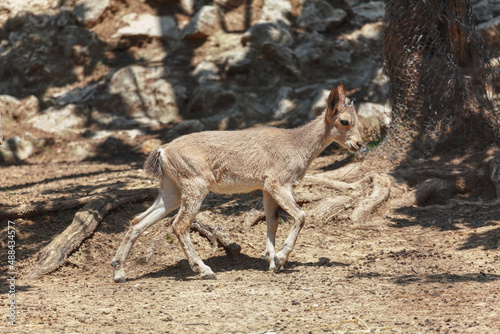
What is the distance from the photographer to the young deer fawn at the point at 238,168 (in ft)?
21.9

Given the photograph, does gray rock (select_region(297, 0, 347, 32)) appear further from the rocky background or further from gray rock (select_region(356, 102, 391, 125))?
gray rock (select_region(356, 102, 391, 125))

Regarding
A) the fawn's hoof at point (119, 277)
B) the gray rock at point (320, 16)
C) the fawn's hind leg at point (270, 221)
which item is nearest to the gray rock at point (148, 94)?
the gray rock at point (320, 16)

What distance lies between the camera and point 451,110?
982 centimetres

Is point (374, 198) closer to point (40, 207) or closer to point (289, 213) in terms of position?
point (289, 213)

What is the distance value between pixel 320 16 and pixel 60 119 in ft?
→ 28.7

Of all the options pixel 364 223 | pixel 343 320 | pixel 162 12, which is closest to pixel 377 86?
pixel 364 223

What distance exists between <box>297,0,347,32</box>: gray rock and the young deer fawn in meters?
10.3

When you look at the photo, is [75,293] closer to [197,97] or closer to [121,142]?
[121,142]

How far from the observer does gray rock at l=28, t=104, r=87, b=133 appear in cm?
1501

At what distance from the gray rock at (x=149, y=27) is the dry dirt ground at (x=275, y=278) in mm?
8548

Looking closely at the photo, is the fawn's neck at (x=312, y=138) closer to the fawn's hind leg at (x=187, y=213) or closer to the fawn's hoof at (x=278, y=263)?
the fawn's hoof at (x=278, y=263)

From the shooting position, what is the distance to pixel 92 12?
1777cm

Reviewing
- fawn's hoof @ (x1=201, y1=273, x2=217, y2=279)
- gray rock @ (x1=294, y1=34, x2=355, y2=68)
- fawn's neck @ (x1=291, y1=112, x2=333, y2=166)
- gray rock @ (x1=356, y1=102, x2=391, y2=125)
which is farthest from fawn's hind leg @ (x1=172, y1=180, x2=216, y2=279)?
gray rock @ (x1=294, y1=34, x2=355, y2=68)

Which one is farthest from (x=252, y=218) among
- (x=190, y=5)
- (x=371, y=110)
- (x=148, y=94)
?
(x=190, y=5)
